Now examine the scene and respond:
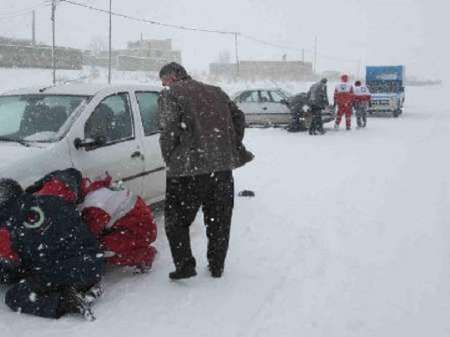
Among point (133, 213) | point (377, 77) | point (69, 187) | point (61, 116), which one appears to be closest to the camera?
point (69, 187)

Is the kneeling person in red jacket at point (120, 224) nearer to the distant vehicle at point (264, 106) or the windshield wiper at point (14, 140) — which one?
the windshield wiper at point (14, 140)

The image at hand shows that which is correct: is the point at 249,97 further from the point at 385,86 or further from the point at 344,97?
the point at 385,86

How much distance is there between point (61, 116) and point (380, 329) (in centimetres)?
361

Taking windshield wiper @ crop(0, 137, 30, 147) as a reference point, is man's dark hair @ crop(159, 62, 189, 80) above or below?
above

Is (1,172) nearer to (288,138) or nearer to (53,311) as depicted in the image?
(53,311)

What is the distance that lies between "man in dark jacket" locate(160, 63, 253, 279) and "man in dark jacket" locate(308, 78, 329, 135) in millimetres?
12476

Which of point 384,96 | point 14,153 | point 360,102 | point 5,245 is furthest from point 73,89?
point 384,96

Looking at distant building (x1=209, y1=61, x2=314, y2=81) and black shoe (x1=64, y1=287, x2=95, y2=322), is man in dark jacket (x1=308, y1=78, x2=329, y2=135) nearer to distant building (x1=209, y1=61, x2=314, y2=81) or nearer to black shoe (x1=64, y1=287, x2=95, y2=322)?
black shoe (x1=64, y1=287, x2=95, y2=322)

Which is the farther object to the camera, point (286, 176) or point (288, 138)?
point (288, 138)

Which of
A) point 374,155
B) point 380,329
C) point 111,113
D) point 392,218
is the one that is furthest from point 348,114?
point 380,329

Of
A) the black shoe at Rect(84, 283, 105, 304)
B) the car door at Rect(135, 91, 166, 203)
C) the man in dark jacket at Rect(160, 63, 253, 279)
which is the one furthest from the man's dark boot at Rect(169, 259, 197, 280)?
the car door at Rect(135, 91, 166, 203)

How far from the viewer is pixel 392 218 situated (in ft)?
23.1

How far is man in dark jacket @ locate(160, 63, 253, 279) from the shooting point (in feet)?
14.9

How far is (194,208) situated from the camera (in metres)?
4.71
